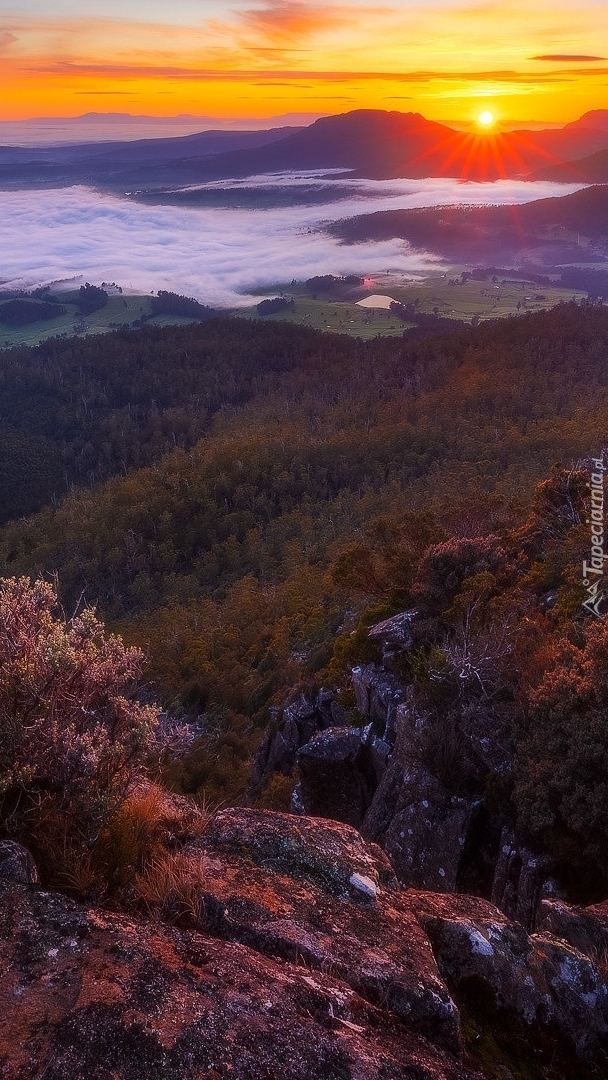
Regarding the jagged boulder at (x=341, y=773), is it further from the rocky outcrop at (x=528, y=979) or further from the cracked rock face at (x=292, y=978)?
the rocky outcrop at (x=528, y=979)

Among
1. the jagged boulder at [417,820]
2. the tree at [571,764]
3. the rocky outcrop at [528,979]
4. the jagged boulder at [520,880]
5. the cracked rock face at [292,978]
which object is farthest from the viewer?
the jagged boulder at [417,820]

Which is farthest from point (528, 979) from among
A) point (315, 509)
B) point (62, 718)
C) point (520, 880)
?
point (315, 509)

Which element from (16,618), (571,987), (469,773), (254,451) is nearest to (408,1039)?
(571,987)

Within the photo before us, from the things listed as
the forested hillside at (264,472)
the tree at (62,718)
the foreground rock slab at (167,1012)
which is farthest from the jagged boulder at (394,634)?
the foreground rock slab at (167,1012)

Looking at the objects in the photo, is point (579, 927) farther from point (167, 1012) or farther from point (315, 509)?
point (315, 509)

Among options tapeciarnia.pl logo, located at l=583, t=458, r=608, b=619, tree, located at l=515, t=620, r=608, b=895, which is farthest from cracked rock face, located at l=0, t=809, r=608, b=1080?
tapeciarnia.pl logo, located at l=583, t=458, r=608, b=619

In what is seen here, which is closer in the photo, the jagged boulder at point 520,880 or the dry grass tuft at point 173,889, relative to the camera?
the dry grass tuft at point 173,889

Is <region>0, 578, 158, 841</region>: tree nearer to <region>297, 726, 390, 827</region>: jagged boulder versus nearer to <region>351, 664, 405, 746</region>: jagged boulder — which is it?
<region>297, 726, 390, 827</region>: jagged boulder
